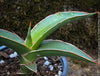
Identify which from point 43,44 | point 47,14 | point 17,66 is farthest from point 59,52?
point 47,14

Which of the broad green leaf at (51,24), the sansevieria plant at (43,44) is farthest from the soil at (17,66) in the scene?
the broad green leaf at (51,24)

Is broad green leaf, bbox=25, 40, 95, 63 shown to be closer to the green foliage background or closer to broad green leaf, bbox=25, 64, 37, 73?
broad green leaf, bbox=25, 64, 37, 73

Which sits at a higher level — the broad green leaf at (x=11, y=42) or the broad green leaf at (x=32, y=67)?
the broad green leaf at (x=11, y=42)

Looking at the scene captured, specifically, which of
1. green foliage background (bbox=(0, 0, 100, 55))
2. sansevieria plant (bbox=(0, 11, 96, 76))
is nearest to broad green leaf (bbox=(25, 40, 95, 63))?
sansevieria plant (bbox=(0, 11, 96, 76))

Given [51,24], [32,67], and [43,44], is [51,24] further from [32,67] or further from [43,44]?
[32,67]

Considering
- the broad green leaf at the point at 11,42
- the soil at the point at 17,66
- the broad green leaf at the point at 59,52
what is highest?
the broad green leaf at the point at 11,42

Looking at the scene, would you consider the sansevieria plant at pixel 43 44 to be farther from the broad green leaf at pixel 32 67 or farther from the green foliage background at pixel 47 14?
the green foliage background at pixel 47 14

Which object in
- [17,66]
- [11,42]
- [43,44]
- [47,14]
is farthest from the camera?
[47,14]
